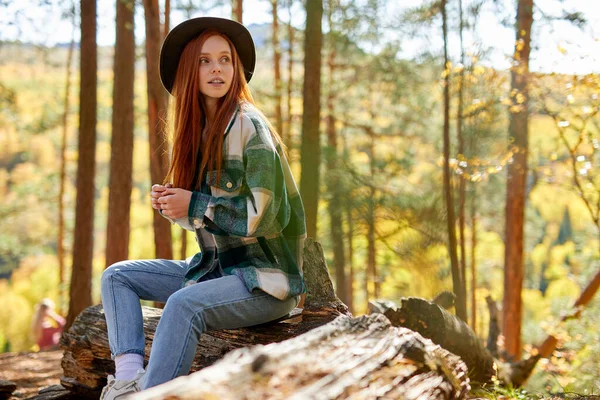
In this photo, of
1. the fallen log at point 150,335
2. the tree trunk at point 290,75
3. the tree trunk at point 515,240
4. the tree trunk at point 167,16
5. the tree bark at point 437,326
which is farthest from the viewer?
the tree trunk at point 290,75

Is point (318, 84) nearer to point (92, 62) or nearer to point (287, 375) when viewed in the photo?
point (92, 62)

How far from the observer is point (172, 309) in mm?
2477

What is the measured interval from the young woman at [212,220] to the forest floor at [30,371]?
7.30 ft

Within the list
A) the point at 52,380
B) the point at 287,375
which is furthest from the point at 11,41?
the point at 287,375

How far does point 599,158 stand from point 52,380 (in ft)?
30.5

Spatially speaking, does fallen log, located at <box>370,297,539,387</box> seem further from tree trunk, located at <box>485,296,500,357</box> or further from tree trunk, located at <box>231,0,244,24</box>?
tree trunk, located at <box>231,0,244,24</box>

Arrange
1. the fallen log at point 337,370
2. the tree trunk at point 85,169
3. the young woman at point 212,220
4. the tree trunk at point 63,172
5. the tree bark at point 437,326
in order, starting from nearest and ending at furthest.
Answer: the fallen log at point 337,370, the young woman at point 212,220, the tree bark at point 437,326, the tree trunk at point 85,169, the tree trunk at point 63,172

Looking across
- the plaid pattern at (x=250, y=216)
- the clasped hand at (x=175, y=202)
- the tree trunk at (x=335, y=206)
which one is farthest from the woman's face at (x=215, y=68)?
the tree trunk at (x=335, y=206)

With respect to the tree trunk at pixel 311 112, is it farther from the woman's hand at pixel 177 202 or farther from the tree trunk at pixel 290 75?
the tree trunk at pixel 290 75

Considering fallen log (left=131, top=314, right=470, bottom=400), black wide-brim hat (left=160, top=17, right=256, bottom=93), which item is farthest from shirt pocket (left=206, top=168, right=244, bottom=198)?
fallen log (left=131, top=314, right=470, bottom=400)

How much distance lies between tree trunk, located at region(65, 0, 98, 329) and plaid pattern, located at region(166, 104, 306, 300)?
17.4 ft

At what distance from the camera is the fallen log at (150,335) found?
3287 mm

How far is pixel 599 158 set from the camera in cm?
1072

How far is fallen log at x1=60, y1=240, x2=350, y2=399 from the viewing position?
10.8 feet
